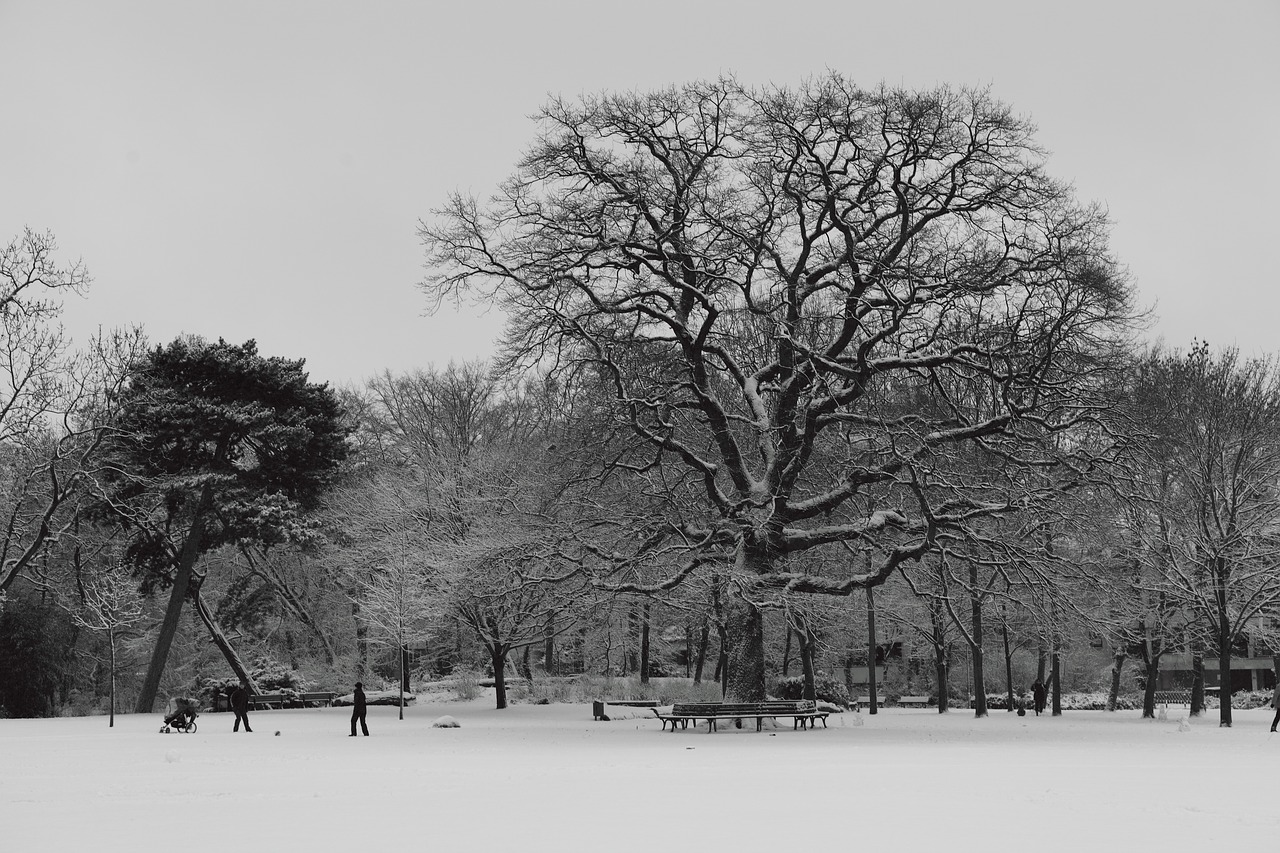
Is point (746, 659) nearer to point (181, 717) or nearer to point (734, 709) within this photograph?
point (734, 709)

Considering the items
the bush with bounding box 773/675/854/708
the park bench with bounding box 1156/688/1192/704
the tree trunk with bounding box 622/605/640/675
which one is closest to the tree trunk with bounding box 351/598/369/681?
the tree trunk with bounding box 622/605/640/675

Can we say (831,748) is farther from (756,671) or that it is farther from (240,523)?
(240,523)

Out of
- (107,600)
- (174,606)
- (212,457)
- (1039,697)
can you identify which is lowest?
(1039,697)

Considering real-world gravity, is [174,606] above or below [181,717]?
→ above

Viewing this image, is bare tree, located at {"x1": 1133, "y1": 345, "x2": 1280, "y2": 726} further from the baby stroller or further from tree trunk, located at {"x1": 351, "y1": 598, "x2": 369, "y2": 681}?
tree trunk, located at {"x1": 351, "y1": 598, "x2": 369, "y2": 681}

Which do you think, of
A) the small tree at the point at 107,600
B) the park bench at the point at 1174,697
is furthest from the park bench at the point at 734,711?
the park bench at the point at 1174,697

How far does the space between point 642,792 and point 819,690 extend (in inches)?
1175

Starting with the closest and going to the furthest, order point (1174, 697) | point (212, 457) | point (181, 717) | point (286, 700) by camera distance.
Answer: point (181, 717), point (212, 457), point (286, 700), point (1174, 697)

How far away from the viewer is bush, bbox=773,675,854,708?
42.0 metres

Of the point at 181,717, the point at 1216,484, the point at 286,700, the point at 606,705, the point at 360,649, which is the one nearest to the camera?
the point at 181,717

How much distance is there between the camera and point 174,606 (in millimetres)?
40281

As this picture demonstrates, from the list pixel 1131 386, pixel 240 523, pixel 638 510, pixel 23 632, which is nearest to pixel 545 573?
pixel 638 510

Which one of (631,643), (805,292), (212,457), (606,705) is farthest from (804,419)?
(631,643)

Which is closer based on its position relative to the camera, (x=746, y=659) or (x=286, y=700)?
(x=746, y=659)
